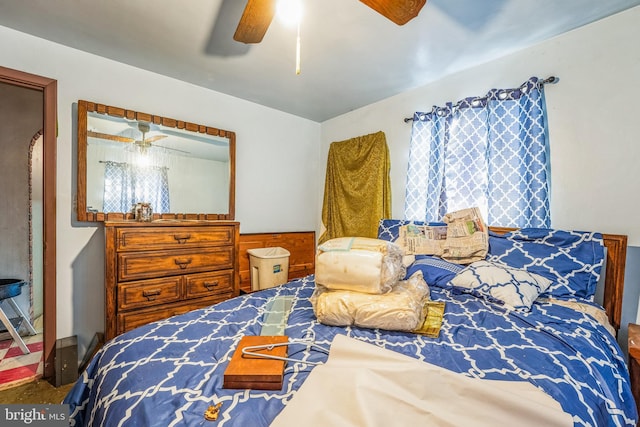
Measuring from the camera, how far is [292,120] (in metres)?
3.39

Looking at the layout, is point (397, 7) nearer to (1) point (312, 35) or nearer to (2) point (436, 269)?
(1) point (312, 35)

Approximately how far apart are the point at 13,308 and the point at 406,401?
3709 millimetres

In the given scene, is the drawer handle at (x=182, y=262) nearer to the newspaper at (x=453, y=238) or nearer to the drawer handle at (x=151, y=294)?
the drawer handle at (x=151, y=294)

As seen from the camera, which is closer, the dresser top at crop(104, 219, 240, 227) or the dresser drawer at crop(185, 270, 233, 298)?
the dresser top at crop(104, 219, 240, 227)

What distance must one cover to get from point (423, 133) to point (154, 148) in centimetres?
246

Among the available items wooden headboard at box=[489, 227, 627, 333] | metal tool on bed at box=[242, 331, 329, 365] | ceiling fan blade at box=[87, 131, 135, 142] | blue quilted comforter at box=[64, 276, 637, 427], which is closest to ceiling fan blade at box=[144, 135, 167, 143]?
ceiling fan blade at box=[87, 131, 135, 142]

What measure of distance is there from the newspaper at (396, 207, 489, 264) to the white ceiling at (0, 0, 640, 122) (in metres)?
1.23

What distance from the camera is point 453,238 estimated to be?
2.06m

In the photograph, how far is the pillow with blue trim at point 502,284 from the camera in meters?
1.44

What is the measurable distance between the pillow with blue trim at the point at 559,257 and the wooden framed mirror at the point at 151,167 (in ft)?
8.01

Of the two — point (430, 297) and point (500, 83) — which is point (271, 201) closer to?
point (430, 297)

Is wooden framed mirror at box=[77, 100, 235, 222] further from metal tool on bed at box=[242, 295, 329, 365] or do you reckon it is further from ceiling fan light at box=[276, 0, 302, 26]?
metal tool on bed at box=[242, 295, 329, 365]

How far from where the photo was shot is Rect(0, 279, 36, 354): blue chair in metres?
2.18

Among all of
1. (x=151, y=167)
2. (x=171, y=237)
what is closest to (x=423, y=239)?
(x=171, y=237)
